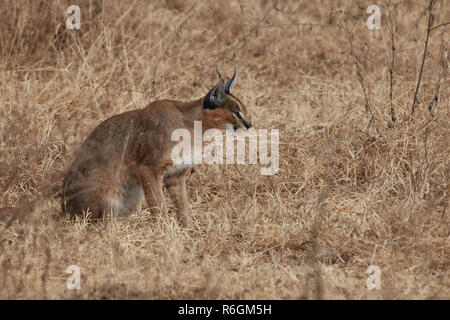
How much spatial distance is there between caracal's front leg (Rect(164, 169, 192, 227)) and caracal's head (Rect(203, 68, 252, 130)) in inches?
20.2

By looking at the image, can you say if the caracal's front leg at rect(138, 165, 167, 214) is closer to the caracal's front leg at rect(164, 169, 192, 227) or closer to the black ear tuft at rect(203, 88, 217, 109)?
the caracal's front leg at rect(164, 169, 192, 227)

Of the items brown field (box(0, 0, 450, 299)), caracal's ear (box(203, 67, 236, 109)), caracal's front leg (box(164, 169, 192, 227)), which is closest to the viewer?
brown field (box(0, 0, 450, 299))

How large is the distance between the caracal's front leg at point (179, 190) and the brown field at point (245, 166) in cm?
14

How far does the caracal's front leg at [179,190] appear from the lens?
20.9 ft

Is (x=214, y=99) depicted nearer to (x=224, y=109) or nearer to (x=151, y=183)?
(x=224, y=109)

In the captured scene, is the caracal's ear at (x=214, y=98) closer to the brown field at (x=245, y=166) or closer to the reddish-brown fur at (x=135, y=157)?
the reddish-brown fur at (x=135, y=157)

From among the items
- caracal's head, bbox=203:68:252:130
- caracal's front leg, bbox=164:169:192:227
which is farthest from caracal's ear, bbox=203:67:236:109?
caracal's front leg, bbox=164:169:192:227

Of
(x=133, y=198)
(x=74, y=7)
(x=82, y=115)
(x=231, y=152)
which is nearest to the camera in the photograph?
(x=133, y=198)

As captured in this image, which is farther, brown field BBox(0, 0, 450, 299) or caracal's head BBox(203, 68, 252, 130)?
caracal's head BBox(203, 68, 252, 130)

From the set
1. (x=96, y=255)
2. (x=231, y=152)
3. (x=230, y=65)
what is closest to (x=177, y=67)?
(x=230, y=65)

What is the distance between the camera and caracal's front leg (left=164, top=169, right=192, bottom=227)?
20.9ft

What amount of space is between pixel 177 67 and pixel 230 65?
749 mm
